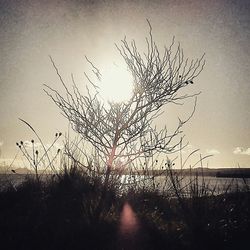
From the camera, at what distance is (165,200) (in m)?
7.68

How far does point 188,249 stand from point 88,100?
3.78 m

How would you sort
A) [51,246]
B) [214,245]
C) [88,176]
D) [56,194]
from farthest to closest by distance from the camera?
[88,176]
[56,194]
[214,245]
[51,246]

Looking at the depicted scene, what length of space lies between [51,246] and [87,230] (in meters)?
0.58

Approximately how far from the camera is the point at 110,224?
16.1 ft

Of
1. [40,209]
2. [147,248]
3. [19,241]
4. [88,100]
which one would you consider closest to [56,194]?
[40,209]

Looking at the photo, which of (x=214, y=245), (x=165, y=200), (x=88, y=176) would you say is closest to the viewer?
(x=214, y=245)

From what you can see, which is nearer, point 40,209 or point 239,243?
point 239,243

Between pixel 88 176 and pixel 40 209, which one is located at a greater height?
pixel 88 176

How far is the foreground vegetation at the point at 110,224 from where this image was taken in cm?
431

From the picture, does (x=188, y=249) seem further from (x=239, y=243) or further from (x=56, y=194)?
(x=56, y=194)

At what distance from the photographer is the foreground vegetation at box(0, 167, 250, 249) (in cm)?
431

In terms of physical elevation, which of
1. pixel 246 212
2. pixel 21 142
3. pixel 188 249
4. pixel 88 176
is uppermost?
pixel 21 142

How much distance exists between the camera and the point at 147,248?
428 centimetres

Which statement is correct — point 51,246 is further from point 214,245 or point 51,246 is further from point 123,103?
point 123,103
